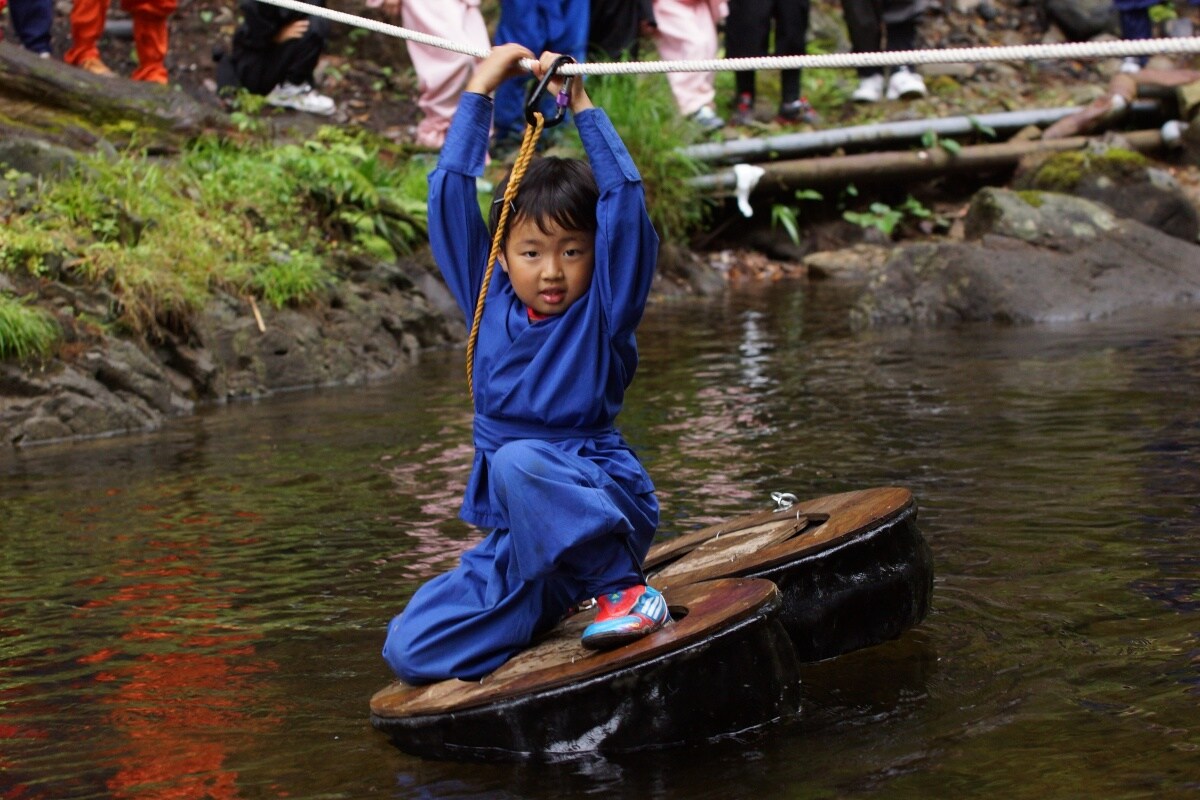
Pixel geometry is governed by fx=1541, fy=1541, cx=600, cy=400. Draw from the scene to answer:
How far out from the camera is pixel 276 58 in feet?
40.3

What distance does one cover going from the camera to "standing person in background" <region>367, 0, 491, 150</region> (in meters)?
11.3

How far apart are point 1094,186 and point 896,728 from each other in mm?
9749

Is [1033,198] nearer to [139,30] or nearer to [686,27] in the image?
[686,27]

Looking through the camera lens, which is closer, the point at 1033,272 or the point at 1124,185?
the point at 1033,272

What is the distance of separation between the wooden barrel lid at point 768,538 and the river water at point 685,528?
316 mm

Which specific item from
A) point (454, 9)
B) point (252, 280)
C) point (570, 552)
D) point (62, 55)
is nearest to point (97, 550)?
point (570, 552)

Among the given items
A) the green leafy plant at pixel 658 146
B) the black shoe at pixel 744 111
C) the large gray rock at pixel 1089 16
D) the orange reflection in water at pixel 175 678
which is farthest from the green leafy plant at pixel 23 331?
the large gray rock at pixel 1089 16

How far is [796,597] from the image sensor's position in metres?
3.69

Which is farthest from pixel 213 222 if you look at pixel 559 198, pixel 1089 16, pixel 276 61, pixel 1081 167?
pixel 1089 16

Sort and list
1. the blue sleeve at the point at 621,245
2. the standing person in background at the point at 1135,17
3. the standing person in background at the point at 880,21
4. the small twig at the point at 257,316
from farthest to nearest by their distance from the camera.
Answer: the standing person in background at the point at 1135,17
the standing person in background at the point at 880,21
the small twig at the point at 257,316
the blue sleeve at the point at 621,245

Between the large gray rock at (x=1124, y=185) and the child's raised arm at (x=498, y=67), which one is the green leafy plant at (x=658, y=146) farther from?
the child's raised arm at (x=498, y=67)

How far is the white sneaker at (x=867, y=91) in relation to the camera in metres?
14.9

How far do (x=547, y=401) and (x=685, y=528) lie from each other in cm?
168

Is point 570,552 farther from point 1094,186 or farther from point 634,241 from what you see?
point 1094,186
